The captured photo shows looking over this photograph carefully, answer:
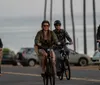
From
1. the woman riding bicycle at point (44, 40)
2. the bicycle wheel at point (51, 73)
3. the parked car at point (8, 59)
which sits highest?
the parked car at point (8, 59)

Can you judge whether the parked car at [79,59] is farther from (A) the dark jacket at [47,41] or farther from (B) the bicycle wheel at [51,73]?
(B) the bicycle wheel at [51,73]

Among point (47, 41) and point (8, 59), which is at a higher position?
point (8, 59)

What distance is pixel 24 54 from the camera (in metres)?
43.3

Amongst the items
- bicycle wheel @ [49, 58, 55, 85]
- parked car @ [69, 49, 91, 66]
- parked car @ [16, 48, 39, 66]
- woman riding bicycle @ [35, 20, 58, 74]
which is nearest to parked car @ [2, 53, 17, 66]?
parked car @ [16, 48, 39, 66]

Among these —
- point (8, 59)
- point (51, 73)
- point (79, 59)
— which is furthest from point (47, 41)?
point (79, 59)

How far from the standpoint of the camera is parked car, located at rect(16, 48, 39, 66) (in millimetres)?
43344

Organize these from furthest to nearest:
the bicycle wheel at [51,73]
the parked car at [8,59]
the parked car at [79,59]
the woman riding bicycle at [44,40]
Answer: the parked car at [79,59]
the parked car at [8,59]
the woman riding bicycle at [44,40]
the bicycle wheel at [51,73]

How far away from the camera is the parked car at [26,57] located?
142 ft

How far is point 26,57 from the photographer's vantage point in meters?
43.5

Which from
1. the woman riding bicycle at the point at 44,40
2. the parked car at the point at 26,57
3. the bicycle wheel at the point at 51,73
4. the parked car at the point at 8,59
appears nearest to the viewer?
the bicycle wheel at the point at 51,73

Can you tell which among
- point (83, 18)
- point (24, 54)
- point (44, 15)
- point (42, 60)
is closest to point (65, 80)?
point (42, 60)

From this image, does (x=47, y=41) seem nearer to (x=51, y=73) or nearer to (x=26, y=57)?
(x=51, y=73)

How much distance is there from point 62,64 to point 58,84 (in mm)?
1675


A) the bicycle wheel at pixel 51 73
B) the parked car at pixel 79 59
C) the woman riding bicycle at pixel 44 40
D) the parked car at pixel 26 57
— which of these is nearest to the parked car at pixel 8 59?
the parked car at pixel 26 57
